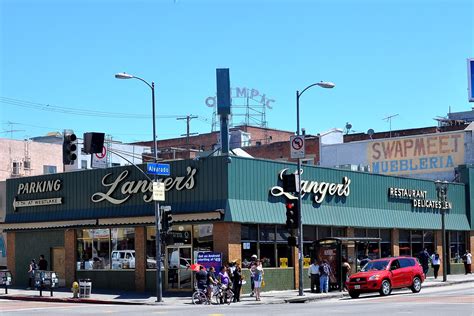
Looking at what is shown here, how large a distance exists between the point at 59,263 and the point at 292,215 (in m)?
16.3

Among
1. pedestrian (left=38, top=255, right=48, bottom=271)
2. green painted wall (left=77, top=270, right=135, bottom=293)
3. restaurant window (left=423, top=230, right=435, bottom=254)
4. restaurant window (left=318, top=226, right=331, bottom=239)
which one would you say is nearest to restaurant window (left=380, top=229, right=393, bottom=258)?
restaurant window (left=423, top=230, right=435, bottom=254)

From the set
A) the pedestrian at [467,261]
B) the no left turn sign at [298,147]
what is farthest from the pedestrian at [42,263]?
the pedestrian at [467,261]

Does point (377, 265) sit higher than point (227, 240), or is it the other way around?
point (227, 240)

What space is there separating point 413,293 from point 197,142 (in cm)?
5915

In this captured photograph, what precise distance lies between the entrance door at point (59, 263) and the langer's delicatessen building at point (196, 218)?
79 millimetres

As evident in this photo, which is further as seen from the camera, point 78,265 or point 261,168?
point 78,265

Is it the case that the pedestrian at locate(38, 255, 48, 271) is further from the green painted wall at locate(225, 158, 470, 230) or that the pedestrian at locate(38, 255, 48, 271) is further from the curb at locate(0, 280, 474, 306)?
the green painted wall at locate(225, 158, 470, 230)

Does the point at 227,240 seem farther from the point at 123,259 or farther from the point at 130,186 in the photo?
the point at 123,259

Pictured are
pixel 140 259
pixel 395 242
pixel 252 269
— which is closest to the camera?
pixel 252 269

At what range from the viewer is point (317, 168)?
41.9 m

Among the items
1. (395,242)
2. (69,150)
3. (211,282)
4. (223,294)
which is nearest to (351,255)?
(395,242)

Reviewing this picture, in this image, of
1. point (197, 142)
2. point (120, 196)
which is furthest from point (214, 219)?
point (197, 142)

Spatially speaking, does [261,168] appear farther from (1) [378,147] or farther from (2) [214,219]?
(1) [378,147]

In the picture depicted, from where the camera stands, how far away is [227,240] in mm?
36500
